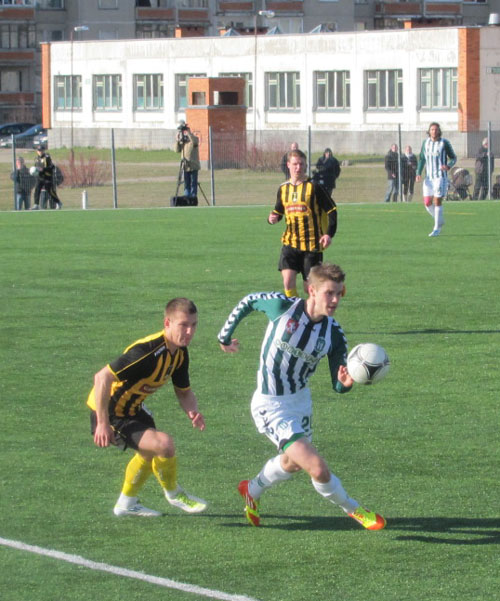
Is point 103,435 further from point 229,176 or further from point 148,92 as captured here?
point 148,92

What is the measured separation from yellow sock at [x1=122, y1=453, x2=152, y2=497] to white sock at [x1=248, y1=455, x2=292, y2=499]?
642 millimetres

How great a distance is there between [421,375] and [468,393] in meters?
0.95

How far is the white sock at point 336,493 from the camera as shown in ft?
24.0

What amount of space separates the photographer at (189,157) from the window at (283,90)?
41.9 metres

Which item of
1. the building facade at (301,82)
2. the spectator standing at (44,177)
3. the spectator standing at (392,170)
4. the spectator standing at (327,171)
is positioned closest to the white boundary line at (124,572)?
the spectator standing at (44,177)

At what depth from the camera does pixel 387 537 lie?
7473 millimetres

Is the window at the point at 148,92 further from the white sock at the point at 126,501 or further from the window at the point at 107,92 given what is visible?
the white sock at the point at 126,501

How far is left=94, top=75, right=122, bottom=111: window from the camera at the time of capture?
85750 millimetres

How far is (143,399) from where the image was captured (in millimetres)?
7656

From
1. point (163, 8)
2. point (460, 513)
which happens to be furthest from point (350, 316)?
point (163, 8)

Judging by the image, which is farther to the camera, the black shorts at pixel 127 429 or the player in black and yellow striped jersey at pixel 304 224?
the player in black and yellow striped jersey at pixel 304 224

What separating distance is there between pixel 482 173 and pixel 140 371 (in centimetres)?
3128

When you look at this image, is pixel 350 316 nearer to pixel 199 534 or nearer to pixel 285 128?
pixel 199 534

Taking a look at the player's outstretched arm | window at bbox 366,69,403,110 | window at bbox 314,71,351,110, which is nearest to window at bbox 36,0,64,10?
window at bbox 314,71,351,110
